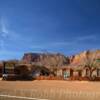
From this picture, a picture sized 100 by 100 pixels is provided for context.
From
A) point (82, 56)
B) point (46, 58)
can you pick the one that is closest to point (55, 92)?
point (82, 56)

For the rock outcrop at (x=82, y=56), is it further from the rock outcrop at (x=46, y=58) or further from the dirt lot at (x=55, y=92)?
the dirt lot at (x=55, y=92)

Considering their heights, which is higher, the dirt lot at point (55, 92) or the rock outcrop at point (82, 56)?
the rock outcrop at point (82, 56)

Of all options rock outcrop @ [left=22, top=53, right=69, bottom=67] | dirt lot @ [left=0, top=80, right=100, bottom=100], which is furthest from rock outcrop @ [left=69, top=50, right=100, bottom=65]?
dirt lot @ [left=0, top=80, right=100, bottom=100]

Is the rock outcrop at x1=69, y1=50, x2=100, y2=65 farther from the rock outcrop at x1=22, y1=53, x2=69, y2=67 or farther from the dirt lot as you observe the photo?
the dirt lot

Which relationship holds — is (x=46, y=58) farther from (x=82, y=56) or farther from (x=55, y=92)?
(x=55, y=92)

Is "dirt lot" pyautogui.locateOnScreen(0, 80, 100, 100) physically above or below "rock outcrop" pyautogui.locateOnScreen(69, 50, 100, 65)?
below

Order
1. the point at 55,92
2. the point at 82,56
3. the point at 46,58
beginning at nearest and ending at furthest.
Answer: the point at 55,92
the point at 82,56
the point at 46,58

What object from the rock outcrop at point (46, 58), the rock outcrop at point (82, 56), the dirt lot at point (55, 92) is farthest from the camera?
the rock outcrop at point (46, 58)

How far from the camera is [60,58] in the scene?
18650 centimetres

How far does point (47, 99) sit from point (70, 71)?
52936mm

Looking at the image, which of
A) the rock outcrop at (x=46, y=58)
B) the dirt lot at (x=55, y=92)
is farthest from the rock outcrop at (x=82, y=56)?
the dirt lot at (x=55, y=92)

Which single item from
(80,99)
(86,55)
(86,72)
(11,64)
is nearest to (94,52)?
(86,55)

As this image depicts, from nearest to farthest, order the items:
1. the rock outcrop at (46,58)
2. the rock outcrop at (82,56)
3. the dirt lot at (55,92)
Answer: the dirt lot at (55,92)
the rock outcrop at (82,56)
the rock outcrop at (46,58)

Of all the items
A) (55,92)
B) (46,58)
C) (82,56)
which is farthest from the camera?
(46,58)
